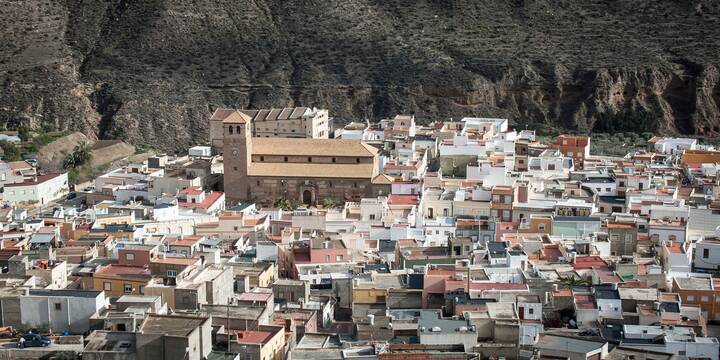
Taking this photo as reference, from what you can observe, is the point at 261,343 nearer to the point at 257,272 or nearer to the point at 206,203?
the point at 257,272

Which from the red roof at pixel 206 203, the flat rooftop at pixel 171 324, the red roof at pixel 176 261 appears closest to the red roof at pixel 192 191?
the red roof at pixel 206 203

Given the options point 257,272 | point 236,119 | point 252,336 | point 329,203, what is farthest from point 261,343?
point 236,119

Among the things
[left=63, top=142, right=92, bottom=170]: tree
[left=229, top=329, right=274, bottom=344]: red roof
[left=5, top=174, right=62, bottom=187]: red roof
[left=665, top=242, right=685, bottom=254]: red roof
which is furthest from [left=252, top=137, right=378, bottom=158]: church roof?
[left=229, top=329, right=274, bottom=344]: red roof

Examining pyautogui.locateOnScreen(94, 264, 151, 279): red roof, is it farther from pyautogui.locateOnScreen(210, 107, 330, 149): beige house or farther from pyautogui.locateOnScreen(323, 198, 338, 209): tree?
pyautogui.locateOnScreen(210, 107, 330, 149): beige house

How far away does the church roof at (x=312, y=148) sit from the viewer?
4653 centimetres

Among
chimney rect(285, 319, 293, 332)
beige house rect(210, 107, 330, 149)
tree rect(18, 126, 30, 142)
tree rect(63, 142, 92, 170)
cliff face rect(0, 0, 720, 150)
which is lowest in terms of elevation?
chimney rect(285, 319, 293, 332)

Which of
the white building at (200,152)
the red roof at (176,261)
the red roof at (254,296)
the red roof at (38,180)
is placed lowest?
the red roof at (254,296)

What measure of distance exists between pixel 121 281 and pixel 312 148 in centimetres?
1650

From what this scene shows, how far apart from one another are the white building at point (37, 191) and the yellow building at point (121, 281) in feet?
54.1

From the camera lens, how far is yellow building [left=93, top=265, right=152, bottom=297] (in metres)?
31.3

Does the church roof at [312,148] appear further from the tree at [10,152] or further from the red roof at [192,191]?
the tree at [10,152]

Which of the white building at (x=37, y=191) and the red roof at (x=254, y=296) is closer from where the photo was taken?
the red roof at (x=254, y=296)

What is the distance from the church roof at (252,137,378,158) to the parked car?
20168mm

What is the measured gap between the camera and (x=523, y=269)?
32812mm
